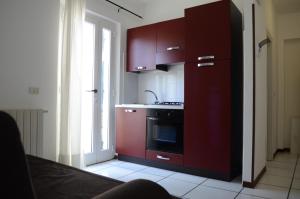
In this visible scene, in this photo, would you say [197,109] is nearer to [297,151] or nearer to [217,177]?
[217,177]

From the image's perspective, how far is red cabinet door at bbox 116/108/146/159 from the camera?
3678mm

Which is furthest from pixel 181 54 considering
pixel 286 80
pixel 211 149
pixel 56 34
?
pixel 286 80

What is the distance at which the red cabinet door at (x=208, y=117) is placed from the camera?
2938 millimetres

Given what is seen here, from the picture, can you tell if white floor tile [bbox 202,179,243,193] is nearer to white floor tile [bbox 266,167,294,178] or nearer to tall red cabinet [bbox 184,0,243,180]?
tall red cabinet [bbox 184,0,243,180]

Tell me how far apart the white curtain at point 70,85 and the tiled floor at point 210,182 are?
0.49 meters

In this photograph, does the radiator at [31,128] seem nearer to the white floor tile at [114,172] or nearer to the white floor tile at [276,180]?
the white floor tile at [114,172]

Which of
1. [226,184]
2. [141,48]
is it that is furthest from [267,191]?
[141,48]

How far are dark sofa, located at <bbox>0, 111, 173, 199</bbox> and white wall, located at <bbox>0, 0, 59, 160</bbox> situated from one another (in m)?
1.60

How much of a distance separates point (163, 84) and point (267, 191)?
7.55ft

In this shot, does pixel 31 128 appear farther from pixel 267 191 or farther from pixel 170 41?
pixel 267 191

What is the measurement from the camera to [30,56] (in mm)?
2797

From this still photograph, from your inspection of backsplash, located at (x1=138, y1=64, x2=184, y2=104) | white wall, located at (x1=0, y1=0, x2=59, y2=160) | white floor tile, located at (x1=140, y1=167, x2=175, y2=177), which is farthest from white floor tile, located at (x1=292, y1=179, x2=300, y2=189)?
white wall, located at (x1=0, y1=0, x2=59, y2=160)

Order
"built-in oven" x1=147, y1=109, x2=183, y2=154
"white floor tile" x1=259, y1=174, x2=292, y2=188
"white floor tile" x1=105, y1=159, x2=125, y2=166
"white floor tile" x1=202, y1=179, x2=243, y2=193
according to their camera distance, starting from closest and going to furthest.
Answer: "white floor tile" x1=202, y1=179, x2=243, y2=193
"white floor tile" x1=259, y1=174, x2=292, y2=188
"built-in oven" x1=147, y1=109, x2=183, y2=154
"white floor tile" x1=105, y1=159, x2=125, y2=166

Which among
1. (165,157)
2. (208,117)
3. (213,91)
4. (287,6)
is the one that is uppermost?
(287,6)
